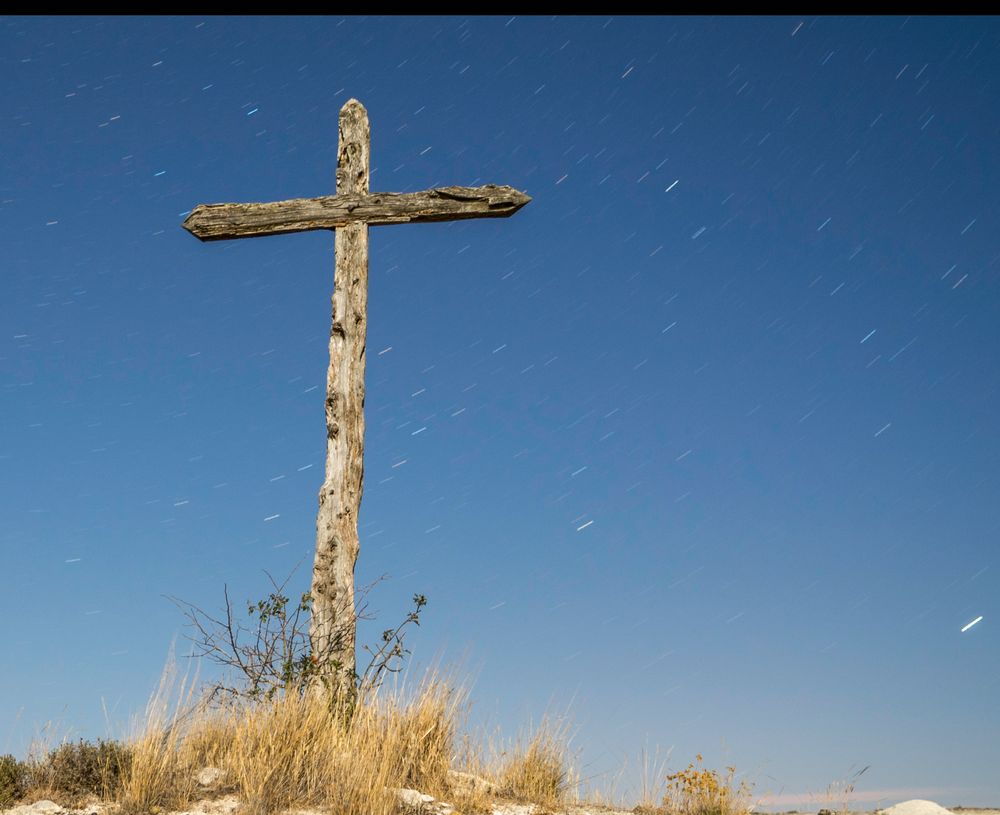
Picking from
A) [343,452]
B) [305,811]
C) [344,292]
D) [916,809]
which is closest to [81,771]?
[305,811]

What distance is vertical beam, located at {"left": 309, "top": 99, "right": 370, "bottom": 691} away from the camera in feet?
31.6

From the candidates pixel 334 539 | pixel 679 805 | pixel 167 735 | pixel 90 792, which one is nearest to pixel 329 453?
pixel 334 539

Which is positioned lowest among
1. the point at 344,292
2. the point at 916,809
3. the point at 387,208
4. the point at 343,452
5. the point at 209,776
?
the point at 916,809

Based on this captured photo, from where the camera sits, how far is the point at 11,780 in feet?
27.5

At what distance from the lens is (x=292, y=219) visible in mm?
11008

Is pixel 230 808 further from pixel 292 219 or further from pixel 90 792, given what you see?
pixel 292 219

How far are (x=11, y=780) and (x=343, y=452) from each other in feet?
12.9

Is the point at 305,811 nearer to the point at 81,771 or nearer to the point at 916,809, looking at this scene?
the point at 81,771

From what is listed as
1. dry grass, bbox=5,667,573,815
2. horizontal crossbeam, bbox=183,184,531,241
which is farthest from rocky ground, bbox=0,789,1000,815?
horizontal crossbeam, bbox=183,184,531,241

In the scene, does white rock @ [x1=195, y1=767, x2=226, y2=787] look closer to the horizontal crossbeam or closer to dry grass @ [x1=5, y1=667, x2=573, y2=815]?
dry grass @ [x1=5, y1=667, x2=573, y2=815]

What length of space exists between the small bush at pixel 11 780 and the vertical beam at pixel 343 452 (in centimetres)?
253

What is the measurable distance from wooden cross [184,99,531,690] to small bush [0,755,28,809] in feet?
8.39

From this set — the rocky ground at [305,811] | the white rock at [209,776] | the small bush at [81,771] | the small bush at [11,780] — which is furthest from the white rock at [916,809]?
the small bush at [11,780]

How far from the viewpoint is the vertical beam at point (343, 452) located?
9.64m
